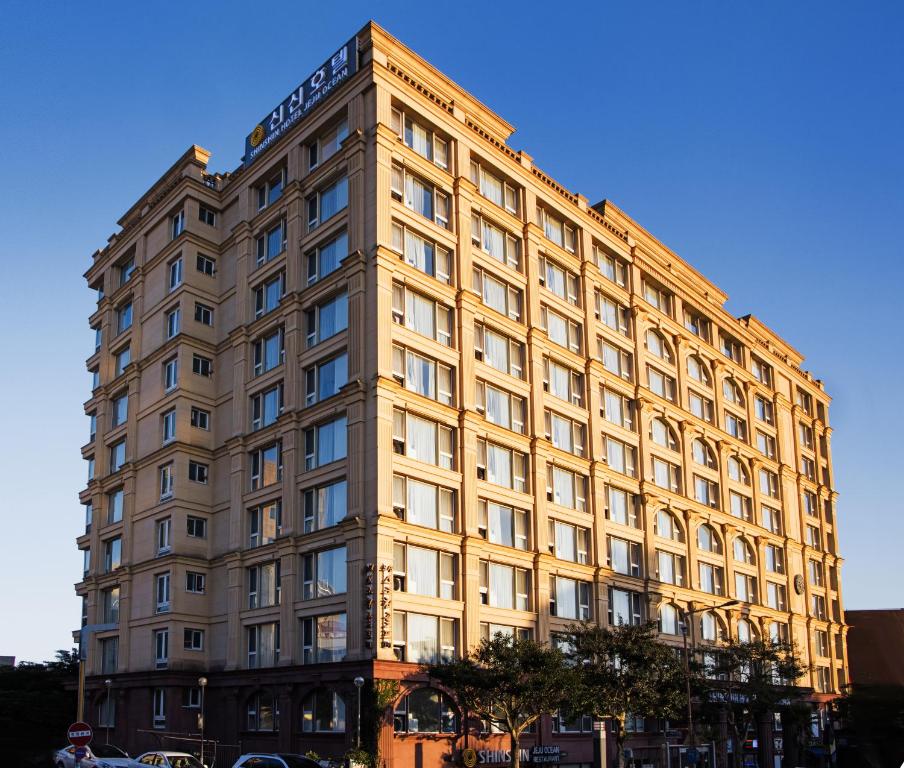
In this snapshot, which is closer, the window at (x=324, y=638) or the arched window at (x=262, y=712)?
the window at (x=324, y=638)

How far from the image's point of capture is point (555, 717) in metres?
56.3

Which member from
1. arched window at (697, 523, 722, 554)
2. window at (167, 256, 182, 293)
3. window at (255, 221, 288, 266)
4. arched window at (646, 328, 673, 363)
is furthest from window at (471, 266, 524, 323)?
arched window at (697, 523, 722, 554)

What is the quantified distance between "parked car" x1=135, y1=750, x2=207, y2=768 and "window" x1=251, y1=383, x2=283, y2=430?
60.8 ft

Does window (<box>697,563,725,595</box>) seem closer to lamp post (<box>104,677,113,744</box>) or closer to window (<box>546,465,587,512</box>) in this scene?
window (<box>546,465,587,512</box>)

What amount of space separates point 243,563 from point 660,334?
125 ft

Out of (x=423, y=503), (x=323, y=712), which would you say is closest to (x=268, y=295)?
(x=423, y=503)

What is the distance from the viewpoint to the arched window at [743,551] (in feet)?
271

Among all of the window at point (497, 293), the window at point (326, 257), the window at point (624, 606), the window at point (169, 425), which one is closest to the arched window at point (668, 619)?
the window at point (624, 606)

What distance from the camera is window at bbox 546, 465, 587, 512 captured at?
6084 centimetres

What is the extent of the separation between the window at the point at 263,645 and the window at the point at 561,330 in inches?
982

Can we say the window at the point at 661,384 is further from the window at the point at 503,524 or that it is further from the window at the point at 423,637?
the window at the point at 423,637

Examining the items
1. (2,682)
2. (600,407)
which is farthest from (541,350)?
(2,682)

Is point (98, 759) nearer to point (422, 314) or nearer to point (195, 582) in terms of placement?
point (195, 582)

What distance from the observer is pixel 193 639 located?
57.8 meters
